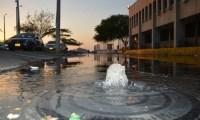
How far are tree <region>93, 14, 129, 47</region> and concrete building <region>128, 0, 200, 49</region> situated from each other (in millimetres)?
7411

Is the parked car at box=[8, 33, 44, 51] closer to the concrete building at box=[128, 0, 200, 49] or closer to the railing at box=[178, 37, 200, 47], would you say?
the concrete building at box=[128, 0, 200, 49]

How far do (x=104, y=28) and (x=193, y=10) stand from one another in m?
37.4

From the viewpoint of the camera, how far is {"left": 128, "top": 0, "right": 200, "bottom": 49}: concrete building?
2684 cm

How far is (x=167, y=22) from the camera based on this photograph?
104ft


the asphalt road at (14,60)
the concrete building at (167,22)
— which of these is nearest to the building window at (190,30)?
the concrete building at (167,22)

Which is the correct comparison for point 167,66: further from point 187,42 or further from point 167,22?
point 167,22

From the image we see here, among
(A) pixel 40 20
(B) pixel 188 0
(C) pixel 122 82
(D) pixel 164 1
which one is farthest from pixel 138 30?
(C) pixel 122 82

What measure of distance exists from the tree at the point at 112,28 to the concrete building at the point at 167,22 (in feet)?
24.3

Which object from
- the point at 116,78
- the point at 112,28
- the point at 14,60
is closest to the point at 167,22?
the point at 14,60

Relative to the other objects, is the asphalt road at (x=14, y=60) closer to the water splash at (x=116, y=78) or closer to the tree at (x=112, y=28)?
the water splash at (x=116, y=78)

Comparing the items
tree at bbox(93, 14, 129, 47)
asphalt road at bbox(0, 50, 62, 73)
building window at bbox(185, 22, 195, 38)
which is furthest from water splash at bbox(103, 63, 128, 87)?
tree at bbox(93, 14, 129, 47)

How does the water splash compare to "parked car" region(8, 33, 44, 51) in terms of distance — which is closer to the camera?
the water splash

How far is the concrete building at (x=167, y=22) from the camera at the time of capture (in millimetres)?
26844

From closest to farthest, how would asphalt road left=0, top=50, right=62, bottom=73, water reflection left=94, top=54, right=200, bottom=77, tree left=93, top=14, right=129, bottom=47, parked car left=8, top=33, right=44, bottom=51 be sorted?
water reflection left=94, top=54, right=200, bottom=77
asphalt road left=0, top=50, right=62, bottom=73
parked car left=8, top=33, right=44, bottom=51
tree left=93, top=14, right=129, bottom=47
